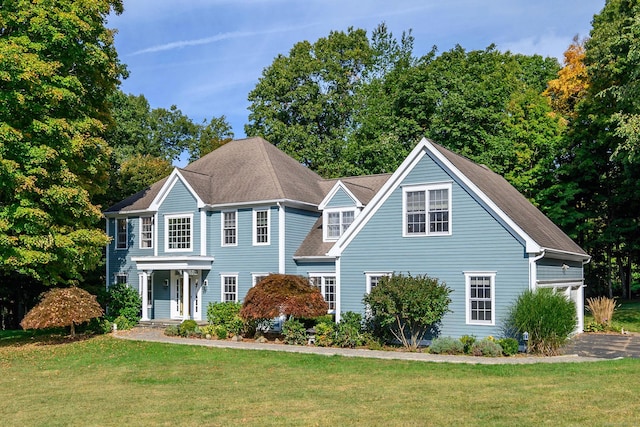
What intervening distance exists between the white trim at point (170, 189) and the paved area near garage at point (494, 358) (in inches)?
280

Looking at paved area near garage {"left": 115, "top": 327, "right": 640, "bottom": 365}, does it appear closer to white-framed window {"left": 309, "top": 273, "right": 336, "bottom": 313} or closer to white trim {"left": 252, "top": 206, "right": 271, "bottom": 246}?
white-framed window {"left": 309, "top": 273, "right": 336, "bottom": 313}

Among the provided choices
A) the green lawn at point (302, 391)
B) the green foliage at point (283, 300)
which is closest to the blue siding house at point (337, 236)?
the green foliage at point (283, 300)

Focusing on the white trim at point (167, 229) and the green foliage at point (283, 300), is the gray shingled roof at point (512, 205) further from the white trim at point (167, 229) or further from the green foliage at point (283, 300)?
the white trim at point (167, 229)

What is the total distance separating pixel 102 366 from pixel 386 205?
11336mm

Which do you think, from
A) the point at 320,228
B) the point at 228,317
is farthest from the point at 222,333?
the point at 320,228

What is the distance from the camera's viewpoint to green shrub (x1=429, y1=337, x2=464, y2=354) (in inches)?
775

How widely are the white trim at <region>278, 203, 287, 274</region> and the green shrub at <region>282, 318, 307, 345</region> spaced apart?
446 cm

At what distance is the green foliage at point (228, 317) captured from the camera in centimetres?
2516

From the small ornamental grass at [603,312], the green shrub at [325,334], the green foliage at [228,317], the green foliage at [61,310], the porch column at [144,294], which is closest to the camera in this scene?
the green shrub at [325,334]

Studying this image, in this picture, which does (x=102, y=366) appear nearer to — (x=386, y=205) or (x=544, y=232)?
(x=386, y=205)

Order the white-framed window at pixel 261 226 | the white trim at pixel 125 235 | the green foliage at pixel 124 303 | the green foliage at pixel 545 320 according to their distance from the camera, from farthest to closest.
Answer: the white trim at pixel 125 235
the green foliage at pixel 124 303
the white-framed window at pixel 261 226
the green foliage at pixel 545 320

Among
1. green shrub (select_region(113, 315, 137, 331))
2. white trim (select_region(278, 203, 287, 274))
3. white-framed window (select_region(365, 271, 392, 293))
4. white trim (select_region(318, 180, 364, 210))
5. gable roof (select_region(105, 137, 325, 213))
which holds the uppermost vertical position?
gable roof (select_region(105, 137, 325, 213))

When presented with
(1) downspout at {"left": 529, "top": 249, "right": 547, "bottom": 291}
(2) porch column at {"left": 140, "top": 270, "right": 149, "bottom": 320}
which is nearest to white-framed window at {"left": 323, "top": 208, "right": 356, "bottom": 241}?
(1) downspout at {"left": 529, "top": 249, "right": 547, "bottom": 291}

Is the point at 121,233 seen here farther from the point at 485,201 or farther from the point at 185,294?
the point at 485,201
